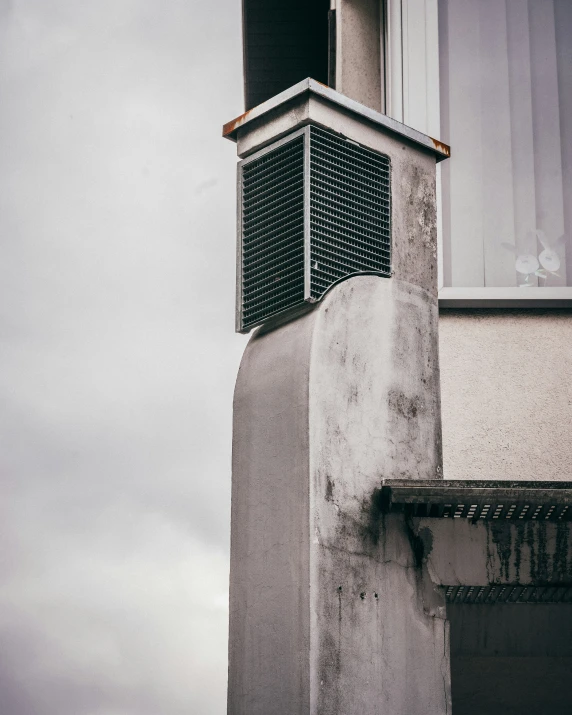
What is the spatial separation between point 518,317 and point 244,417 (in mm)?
2676

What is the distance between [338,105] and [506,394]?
2.76m

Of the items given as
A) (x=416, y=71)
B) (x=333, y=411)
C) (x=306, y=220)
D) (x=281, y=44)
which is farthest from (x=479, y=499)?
(x=281, y=44)

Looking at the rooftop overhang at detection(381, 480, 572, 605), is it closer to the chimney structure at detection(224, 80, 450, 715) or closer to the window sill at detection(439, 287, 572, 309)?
the chimney structure at detection(224, 80, 450, 715)

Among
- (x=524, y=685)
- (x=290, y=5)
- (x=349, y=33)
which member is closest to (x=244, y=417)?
(x=524, y=685)

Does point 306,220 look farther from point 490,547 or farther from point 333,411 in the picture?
point 490,547

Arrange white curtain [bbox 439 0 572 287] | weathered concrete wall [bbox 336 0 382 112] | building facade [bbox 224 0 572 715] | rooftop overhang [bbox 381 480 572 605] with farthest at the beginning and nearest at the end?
weathered concrete wall [bbox 336 0 382 112] < white curtain [bbox 439 0 572 287] < rooftop overhang [bbox 381 480 572 605] < building facade [bbox 224 0 572 715]

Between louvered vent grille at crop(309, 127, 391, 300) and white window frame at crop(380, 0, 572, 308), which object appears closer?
louvered vent grille at crop(309, 127, 391, 300)

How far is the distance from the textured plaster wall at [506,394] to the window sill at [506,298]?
0.08 m

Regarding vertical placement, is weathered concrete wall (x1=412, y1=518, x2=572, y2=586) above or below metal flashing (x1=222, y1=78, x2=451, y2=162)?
below

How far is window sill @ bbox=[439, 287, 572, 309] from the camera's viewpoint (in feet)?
31.9

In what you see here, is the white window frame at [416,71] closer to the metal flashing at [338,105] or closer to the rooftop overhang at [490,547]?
the metal flashing at [338,105]

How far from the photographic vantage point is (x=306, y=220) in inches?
332

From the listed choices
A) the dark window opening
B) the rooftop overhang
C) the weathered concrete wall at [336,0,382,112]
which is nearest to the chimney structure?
the rooftop overhang

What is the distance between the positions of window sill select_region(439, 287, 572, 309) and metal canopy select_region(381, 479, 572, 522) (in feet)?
7.26
